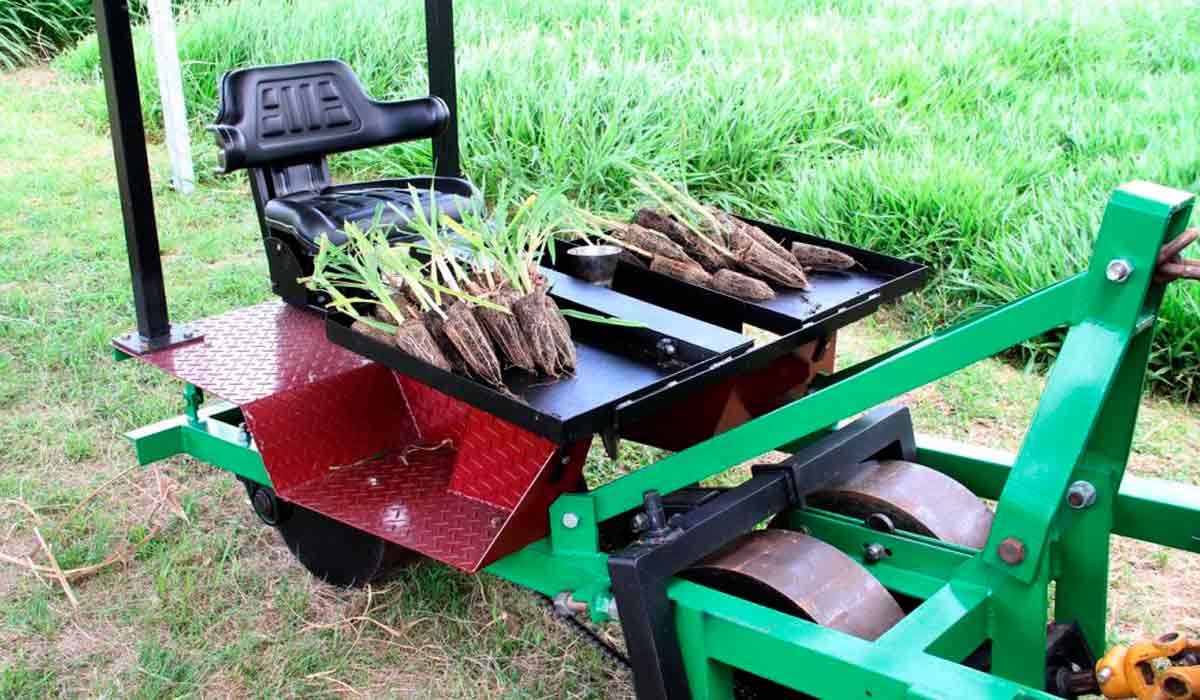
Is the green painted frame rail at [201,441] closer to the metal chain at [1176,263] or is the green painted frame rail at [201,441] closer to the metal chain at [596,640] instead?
the metal chain at [596,640]

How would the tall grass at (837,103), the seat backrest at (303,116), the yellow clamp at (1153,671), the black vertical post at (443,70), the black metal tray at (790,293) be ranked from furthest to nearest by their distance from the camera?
1. the tall grass at (837,103)
2. the black vertical post at (443,70)
3. the seat backrest at (303,116)
4. the black metal tray at (790,293)
5. the yellow clamp at (1153,671)

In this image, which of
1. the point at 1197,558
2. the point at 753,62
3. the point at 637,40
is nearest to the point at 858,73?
the point at 753,62

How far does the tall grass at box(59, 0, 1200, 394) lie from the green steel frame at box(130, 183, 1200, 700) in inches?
82.6

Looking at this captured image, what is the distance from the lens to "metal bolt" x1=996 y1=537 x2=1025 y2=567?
6.20 feet

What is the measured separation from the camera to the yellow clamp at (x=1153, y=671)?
176cm

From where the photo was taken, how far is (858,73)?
19.7 feet

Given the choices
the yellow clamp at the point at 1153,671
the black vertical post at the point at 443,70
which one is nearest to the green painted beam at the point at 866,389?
the yellow clamp at the point at 1153,671

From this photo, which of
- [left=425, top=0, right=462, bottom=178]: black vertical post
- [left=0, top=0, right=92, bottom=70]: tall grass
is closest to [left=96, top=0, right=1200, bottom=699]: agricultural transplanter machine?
[left=425, top=0, right=462, bottom=178]: black vertical post

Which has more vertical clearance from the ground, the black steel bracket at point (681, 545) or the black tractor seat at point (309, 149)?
the black tractor seat at point (309, 149)

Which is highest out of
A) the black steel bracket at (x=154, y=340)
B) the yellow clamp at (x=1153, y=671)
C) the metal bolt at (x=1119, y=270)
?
the metal bolt at (x=1119, y=270)

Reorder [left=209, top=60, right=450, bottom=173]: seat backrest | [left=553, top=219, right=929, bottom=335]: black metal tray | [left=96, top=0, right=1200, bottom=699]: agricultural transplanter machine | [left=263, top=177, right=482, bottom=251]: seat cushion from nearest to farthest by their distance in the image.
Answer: [left=96, top=0, right=1200, bottom=699]: agricultural transplanter machine → [left=553, top=219, right=929, bottom=335]: black metal tray → [left=263, top=177, right=482, bottom=251]: seat cushion → [left=209, top=60, right=450, bottom=173]: seat backrest

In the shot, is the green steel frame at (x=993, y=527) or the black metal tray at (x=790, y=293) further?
the black metal tray at (x=790, y=293)

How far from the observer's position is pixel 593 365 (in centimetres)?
238

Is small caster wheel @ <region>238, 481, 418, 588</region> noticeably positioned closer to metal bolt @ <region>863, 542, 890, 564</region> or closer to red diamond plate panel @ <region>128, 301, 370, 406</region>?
red diamond plate panel @ <region>128, 301, 370, 406</region>
